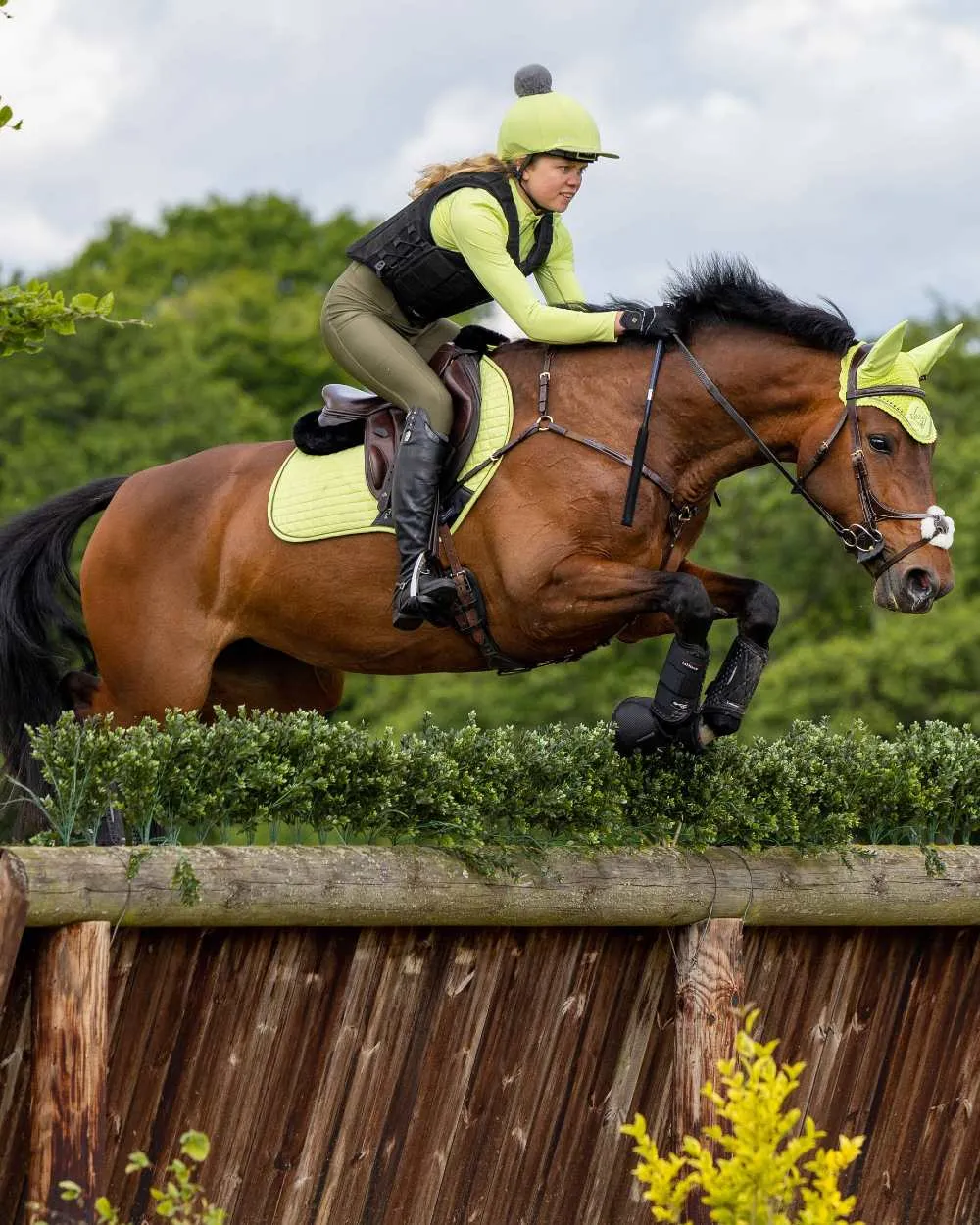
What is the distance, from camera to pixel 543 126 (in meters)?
5.80

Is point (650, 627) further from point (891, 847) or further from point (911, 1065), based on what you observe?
point (911, 1065)

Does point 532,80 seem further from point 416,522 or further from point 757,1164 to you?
point 757,1164

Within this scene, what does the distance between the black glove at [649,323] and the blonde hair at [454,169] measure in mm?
628

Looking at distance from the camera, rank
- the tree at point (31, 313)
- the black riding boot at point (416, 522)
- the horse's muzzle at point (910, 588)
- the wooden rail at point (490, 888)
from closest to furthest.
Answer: the wooden rail at point (490, 888)
the tree at point (31, 313)
the horse's muzzle at point (910, 588)
the black riding boot at point (416, 522)

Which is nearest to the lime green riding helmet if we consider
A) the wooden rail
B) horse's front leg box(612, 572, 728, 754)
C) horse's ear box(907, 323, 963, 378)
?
horse's ear box(907, 323, 963, 378)

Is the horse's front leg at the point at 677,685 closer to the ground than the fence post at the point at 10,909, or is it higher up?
higher up

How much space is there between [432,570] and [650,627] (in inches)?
30.7

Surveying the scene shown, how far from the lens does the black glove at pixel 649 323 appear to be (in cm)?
593

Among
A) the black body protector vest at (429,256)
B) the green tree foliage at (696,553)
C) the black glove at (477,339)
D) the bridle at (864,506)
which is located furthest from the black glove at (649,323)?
the green tree foliage at (696,553)

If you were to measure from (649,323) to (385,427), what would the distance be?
95 cm

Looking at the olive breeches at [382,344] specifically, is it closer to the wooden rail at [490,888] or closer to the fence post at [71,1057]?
the wooden rail at [490,888]

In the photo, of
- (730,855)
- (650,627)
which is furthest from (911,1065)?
(650,627)

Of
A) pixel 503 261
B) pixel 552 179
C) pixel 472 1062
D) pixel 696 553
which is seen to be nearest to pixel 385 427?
pixel 503 261

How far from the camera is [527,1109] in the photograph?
5590 millimetres
